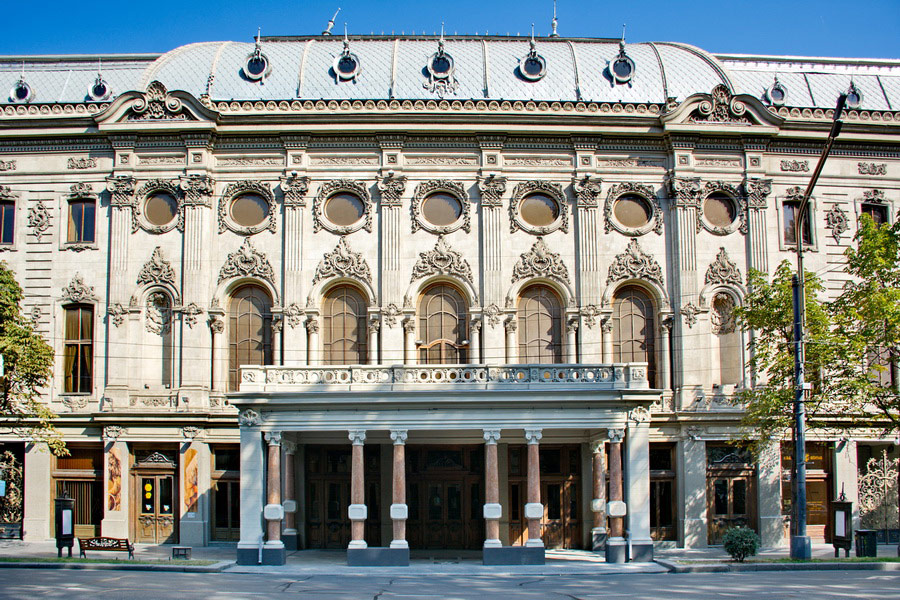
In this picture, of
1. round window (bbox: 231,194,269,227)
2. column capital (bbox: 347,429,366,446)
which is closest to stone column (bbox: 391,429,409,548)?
column capital (bbox: 347,429,366,446)

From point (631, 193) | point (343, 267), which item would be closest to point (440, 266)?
point (343, 267)

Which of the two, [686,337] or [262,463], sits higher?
[686,337]

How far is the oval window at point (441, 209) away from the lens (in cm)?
3856

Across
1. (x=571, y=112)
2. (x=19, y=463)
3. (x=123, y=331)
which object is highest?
(x=571, y=112)

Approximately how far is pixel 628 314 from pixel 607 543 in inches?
421

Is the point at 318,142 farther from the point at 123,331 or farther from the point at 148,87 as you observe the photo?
the point at 123,331

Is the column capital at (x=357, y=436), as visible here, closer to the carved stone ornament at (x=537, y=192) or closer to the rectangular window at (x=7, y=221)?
the carved stone ornament at (x=537, y=192)

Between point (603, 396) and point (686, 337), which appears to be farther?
point (686, 337)

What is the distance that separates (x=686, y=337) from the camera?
124ft

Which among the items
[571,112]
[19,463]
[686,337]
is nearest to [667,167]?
[571,112]

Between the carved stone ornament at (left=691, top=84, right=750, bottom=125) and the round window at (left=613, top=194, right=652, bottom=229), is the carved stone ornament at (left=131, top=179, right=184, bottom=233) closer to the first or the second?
the round window at (left=613, top=194, right=652, bottom=229)

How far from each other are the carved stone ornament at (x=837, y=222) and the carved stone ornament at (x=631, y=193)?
7.16 metres

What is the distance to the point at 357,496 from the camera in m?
31.0

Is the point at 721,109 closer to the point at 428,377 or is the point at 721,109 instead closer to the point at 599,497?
the point at 599,497
